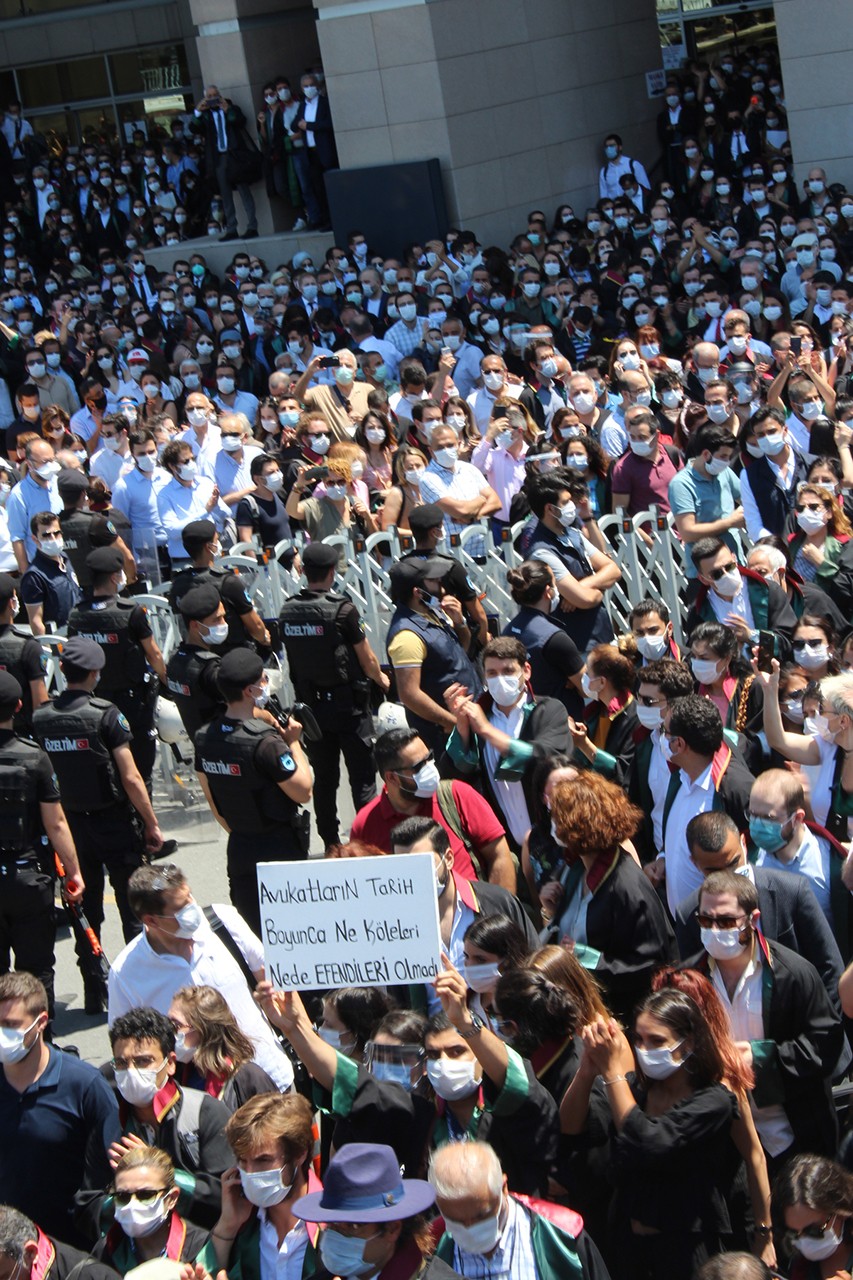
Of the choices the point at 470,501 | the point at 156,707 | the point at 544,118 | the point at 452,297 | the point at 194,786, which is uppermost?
the point at 544,118

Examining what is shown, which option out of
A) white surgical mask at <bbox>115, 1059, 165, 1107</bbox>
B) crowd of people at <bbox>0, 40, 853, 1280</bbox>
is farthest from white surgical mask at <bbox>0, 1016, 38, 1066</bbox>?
white surgical mask at <bbox>115, 1059, 165, 1107</bbox>

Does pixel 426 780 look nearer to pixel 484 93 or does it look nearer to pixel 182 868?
pixel 182 868

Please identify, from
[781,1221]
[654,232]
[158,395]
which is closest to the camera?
[781,1221]

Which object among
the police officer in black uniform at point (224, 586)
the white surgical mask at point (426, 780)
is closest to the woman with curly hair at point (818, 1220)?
the white surgical mask at point (426, 780)

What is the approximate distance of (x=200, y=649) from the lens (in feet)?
28.8

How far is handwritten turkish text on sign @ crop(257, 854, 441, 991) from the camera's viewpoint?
488 centimetres

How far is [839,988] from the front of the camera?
16.8ft

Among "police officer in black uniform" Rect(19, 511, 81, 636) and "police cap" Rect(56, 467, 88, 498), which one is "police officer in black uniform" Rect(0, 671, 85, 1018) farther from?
"police cap" Rect(56, 467, 88, 498)

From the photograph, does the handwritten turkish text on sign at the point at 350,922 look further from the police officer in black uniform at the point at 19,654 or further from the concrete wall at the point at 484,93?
the concrete wall at the point at 484,93

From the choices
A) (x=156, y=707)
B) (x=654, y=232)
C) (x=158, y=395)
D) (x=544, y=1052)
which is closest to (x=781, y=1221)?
(x=544, y=1052)

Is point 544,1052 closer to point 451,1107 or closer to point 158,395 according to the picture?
point 451,1107

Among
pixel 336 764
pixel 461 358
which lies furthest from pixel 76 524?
pixel 461 358

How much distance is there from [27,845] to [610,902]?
289 cm

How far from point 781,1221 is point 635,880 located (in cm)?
138
